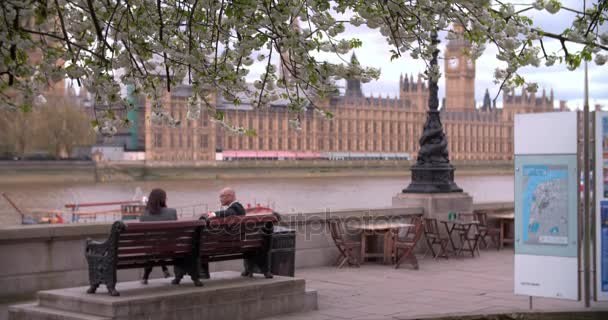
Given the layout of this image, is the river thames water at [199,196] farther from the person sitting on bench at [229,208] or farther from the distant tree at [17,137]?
the person sitting on bench at [229,208]

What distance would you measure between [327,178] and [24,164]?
26295 mm

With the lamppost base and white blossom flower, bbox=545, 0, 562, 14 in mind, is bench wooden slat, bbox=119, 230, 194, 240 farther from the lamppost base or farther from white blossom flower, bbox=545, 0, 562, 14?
the lamppost base

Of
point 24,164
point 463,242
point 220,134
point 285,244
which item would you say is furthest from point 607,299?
point 220,134

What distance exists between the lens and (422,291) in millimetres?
8047

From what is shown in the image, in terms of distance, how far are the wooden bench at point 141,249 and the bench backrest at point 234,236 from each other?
11 cm

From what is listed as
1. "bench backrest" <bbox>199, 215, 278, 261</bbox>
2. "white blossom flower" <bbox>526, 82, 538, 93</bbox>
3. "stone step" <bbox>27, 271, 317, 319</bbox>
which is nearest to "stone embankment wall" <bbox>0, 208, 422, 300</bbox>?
"stone step" <bbox>27, 271, 317, 319</bbox>

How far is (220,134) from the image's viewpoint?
3396 inches

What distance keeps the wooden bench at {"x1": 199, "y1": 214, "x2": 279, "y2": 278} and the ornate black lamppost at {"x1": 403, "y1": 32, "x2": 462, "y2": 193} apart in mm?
5211

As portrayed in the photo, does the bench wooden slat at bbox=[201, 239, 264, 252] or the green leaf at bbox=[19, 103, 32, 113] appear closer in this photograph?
the green leaf at bbox=[19, 103, 32, 113]

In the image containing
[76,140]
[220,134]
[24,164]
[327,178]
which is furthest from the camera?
[220,134]

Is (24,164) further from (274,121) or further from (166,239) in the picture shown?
(166,239)

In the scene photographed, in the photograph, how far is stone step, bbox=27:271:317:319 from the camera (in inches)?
226

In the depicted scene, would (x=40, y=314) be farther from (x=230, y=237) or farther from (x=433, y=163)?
(x=433, y=163)

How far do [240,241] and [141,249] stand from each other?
887 mm
